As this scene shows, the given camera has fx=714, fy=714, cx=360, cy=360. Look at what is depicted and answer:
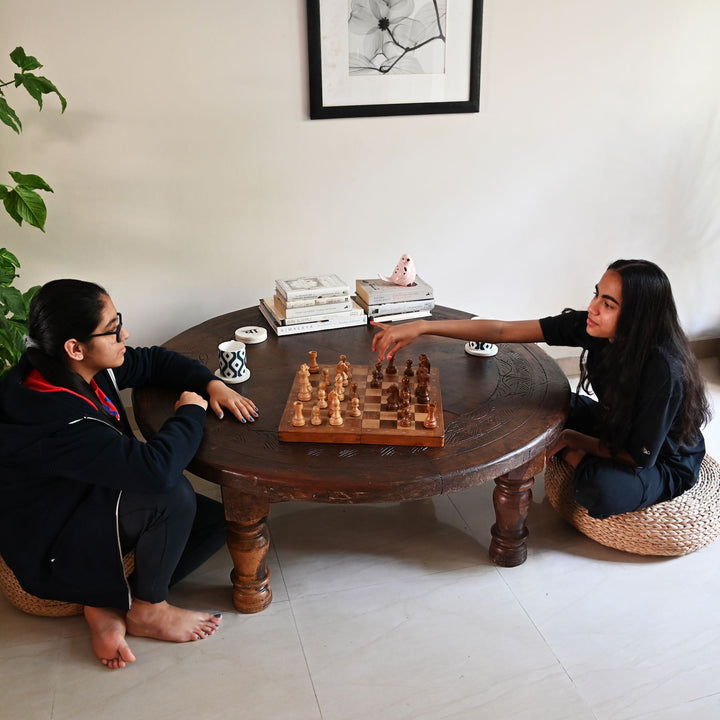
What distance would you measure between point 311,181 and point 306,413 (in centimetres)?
118

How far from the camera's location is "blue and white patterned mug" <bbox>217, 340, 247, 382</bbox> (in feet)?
6.73

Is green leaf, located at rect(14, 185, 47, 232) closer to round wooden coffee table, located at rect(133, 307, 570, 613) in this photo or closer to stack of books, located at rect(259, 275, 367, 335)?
round wooden coffee table, located at rect(133, 307, 570, 613)

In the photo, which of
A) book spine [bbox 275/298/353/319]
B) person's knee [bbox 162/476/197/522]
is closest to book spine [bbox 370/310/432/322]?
book spine [bbox 275/298/353/319]

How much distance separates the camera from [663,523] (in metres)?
2.07

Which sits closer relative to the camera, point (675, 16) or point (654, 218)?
point (675, 16)

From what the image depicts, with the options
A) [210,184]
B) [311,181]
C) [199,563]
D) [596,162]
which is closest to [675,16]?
[596,162]

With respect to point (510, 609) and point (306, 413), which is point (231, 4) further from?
point (510, 609)

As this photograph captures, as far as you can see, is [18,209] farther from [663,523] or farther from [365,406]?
[663,523]

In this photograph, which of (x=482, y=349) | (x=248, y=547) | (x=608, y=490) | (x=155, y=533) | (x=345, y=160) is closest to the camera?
(x=155, y=533)

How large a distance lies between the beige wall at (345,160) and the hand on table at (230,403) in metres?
0.93

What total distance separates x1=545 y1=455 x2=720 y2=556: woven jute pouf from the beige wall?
1.19 metres

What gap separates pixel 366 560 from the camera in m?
2.13

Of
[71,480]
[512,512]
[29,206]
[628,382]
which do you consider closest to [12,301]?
[29,206]

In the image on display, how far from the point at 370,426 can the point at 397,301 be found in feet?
2.66
